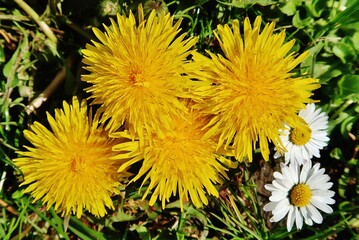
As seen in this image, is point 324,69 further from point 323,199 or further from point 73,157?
point 73,157

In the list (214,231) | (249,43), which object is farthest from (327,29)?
(214,231)

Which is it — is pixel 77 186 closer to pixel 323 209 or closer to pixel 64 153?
pixel 64 153

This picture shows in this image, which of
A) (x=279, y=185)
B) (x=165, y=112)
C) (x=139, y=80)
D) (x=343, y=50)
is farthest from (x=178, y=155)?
(x=343, y=50)

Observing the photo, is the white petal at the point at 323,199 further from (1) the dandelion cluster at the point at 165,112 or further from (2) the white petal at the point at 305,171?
(1) the dandelion cluster at the point at 165,112

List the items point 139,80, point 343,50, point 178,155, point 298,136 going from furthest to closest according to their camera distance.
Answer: point 343,50, point 298,136, point 178,155, point 139,80

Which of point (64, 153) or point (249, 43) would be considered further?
point (64, 153)

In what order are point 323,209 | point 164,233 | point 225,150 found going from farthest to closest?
point 164,233
point 323,209
point 225,150

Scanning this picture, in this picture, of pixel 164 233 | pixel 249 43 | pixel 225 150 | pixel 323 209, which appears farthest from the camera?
pixel 164 233
